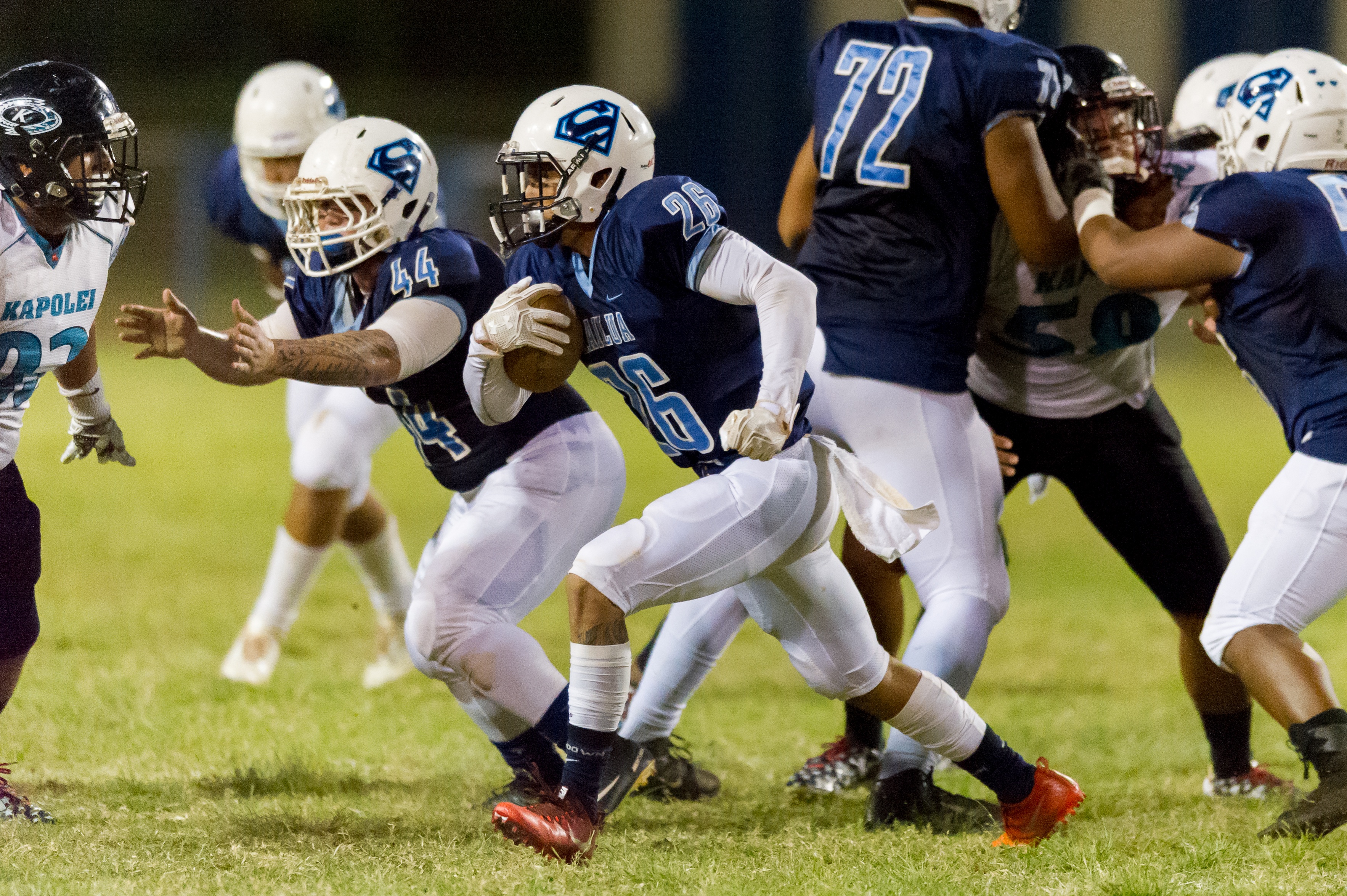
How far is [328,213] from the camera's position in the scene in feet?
11.8

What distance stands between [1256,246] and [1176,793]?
1542 mm

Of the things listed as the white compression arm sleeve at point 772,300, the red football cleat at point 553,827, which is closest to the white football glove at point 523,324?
the white compression arm sleeve at point 772,300

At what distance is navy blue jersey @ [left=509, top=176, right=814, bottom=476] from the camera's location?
311cm

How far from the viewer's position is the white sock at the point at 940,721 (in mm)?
3275

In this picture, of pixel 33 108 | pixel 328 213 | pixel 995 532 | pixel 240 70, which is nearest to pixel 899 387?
pixel 995 532

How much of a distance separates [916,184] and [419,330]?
120 cm

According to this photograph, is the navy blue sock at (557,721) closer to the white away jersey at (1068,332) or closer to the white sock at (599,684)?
the white sock at (599,684)

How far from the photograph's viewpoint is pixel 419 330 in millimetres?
3328

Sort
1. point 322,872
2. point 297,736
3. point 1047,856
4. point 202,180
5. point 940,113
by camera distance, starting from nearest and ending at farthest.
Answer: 1. point 322,872
2. point 1047,856
3. point 940,113
4. point 297,736
5. point 202,180

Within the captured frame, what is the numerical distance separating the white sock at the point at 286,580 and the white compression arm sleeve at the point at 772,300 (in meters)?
2.63

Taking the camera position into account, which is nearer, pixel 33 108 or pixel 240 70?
pixel 33 108

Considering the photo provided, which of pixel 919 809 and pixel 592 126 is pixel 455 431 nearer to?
pixel 592 126

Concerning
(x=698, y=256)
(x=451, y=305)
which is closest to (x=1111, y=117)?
(x=698, y=256)

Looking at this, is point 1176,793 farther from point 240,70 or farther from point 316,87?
point 240,70
